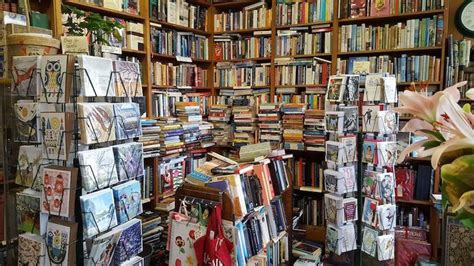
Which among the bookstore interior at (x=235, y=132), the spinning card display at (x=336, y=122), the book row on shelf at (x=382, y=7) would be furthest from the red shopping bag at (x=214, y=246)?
the book row on shelf at (x=382, y=7)

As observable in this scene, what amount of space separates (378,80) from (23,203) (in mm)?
2391

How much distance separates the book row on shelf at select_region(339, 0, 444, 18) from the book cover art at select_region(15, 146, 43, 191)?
9.90ft

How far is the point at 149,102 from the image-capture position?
345 cm

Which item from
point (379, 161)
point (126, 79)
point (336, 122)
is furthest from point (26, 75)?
point (379, 161)

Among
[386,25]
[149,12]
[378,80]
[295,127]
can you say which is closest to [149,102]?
[149,12]

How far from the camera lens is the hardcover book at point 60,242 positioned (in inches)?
63.0

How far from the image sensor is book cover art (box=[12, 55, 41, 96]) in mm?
1666

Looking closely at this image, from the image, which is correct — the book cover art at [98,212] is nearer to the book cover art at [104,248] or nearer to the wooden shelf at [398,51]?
the book cover art at [104,248]

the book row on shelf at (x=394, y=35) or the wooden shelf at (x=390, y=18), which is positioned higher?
the wooden shelf at (x=390, y=18)

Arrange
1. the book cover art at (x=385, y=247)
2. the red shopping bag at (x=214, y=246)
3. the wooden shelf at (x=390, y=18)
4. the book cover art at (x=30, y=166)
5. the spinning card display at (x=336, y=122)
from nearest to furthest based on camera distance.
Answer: the book cover art at (x=30, y=166) → the red shopping bag at (x=214, y=246) → the book cover art at (x=385, y=247) → the spinning card display at (x=336, y=122) → the wooden shelf at (x=390, y=18)

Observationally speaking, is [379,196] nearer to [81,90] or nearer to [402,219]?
[402,219]

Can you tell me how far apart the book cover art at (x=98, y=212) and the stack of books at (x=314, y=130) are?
235 centimetres

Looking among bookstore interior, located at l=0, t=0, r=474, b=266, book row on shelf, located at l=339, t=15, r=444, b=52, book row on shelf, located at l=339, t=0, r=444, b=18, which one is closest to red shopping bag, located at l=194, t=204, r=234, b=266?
bookstore interior, located at l=0, t=0, r=474, b=266

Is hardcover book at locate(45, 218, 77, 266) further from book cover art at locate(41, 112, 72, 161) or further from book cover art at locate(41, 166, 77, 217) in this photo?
book cover art at locate(41, 112, 72, 161)
